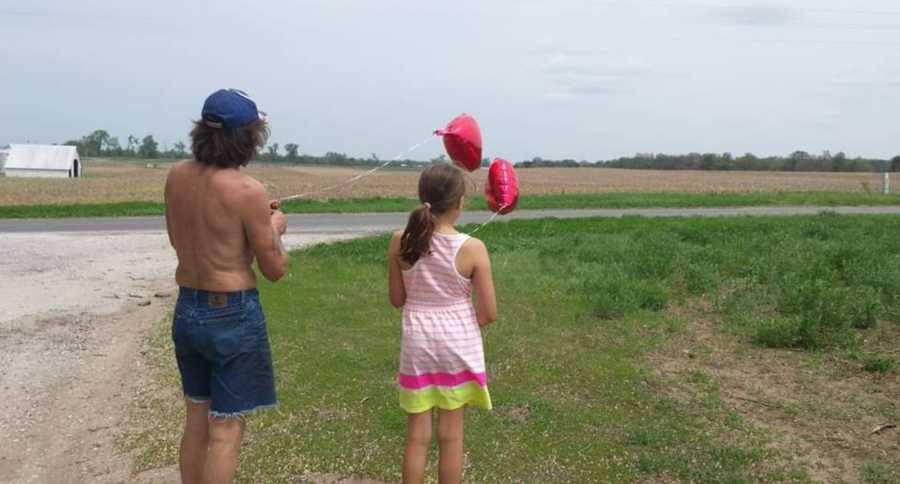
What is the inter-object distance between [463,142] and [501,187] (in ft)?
1.16

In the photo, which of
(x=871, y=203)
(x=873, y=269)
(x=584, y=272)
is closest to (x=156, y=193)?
(x=871, y=203)

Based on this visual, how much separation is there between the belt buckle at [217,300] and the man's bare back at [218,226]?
0.08ft

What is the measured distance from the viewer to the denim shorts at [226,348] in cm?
352

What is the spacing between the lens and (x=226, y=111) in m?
3.47

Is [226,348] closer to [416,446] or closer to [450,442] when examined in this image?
[416,446]

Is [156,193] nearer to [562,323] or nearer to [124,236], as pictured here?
[124,236]

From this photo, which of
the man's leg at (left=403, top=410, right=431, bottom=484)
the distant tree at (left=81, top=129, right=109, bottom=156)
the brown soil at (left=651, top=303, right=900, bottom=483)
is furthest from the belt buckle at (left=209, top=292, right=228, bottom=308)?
the distant tree at (left=81, top=129, right=109, bottom=156)

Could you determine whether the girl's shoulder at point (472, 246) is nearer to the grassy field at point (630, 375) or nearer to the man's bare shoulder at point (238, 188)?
the man's bare shoulder at point (238, 188)

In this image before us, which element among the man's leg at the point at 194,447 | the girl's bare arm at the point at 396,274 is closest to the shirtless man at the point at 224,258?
the man's leg at the point at 194,447

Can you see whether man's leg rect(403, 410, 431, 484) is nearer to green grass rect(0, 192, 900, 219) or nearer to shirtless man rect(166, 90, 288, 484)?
shirtless man rect(166, 90, 288, 484)

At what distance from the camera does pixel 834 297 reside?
7852mm

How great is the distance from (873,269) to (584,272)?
3222 mm

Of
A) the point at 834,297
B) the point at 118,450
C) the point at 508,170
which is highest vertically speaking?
the point at 508,170

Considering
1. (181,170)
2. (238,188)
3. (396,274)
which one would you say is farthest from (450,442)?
(181,170)
